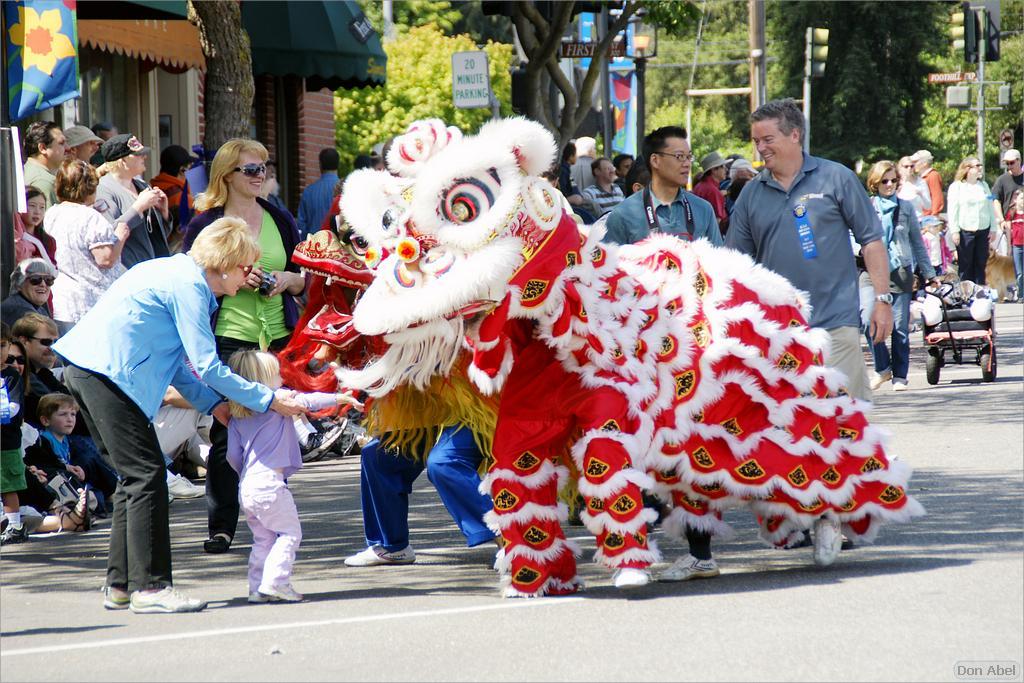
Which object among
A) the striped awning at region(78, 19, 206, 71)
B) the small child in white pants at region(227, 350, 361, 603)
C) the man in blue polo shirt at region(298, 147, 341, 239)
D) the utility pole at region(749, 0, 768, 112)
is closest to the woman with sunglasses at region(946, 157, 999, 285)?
the utility pole at region(749, 0, 768, 112)

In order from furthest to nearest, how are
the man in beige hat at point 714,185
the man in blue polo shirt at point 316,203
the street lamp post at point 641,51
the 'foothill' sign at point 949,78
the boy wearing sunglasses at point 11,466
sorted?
the 'foothill' sign at point 949,78 → the street lamp post at point 641,51 → the man in beige hat at point 714,185 → the man in blue polo shirt at point 316,203 → the boy wearing sunglasses at point 11,466

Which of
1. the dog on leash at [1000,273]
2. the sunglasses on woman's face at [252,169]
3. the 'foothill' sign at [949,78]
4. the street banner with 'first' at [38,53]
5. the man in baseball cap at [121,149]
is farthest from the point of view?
the 'foothill' sign at [949,78]

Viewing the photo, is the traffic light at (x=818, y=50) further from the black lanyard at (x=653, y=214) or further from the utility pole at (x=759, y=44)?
the black lanyard at (x=653, y=214)

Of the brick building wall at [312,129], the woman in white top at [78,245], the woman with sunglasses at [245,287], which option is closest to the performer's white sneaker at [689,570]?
the woman with sunglasses at [245,287]

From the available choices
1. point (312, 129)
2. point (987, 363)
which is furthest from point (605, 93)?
point (987, 363)

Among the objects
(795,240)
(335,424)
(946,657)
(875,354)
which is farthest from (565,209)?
(875,354)

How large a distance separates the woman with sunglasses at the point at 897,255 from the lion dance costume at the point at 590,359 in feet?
21.9

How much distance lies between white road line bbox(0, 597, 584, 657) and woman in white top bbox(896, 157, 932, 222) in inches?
493

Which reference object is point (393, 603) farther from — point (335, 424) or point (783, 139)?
point (335, 424)

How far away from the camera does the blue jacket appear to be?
21.7ft

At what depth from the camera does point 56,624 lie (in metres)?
6.66

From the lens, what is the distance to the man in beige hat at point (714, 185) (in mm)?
14747

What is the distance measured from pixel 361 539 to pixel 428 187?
261 cm

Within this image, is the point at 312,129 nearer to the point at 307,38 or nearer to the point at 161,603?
the point at 307,38
